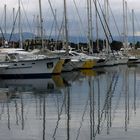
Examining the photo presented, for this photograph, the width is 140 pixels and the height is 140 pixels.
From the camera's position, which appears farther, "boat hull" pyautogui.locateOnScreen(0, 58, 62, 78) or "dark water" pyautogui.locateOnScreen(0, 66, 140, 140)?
"boat hull" pyautogui.locateOnScreen(0, 58, 62, 78)

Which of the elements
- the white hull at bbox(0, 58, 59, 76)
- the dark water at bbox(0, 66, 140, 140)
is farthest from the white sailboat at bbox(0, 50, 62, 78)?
the dark water at bbox(0, 66, 140, 140)

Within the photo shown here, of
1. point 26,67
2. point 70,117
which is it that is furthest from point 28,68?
point 70,117

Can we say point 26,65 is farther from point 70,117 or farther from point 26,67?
point 70,117

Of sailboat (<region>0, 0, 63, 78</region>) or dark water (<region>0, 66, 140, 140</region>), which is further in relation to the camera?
sailboat (<region>0, 0, 63, 78</region>)

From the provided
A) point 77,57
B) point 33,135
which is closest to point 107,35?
point 77,57

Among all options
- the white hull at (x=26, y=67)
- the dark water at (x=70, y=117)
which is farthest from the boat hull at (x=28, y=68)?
the dark water at (x=70, y=117)

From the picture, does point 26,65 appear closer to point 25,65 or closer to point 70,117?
point 25,65

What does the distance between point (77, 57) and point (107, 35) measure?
10.1 meters

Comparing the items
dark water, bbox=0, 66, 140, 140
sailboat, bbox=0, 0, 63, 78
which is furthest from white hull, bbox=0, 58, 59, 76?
dark water, bbox=0, 66, 140, 140

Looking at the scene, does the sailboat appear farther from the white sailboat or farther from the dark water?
the dark water

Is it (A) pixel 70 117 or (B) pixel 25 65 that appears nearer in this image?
(A) pixel 70 117

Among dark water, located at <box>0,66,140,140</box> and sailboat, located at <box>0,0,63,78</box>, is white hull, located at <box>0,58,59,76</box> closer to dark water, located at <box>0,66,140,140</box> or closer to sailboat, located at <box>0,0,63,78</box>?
sailboat, located at <box>0,0,63,78</box>

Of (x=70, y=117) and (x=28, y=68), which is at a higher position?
(x=70, y=117)

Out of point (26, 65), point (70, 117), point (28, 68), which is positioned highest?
point (70, 117)
